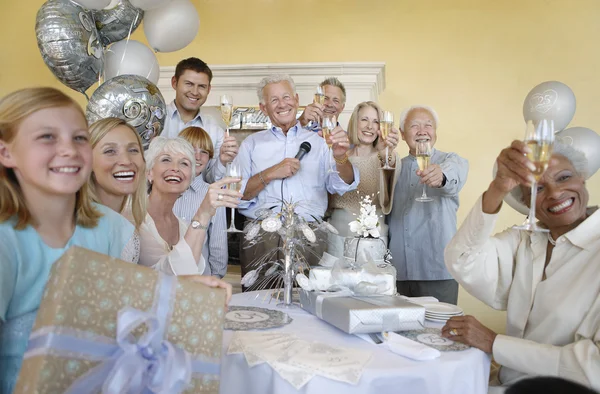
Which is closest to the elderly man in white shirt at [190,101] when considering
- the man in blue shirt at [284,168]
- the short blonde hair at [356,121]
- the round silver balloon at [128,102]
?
the man in blue shirt at [284,168]

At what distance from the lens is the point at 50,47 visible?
3180 millimetres

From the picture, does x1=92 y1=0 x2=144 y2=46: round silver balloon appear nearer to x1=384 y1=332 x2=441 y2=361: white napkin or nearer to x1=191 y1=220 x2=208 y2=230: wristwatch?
x1=191 y1=220 x2=208 y2=230: wristwatch

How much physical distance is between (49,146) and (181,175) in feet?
4.13

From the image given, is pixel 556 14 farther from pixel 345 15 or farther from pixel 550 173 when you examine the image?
pixel 550 173

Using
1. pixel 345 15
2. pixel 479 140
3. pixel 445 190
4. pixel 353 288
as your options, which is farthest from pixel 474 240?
pixel 345 15

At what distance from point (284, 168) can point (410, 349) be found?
187 centimetres

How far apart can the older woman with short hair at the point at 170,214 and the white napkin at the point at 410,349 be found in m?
0.86

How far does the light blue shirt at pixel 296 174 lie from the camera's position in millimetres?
3277

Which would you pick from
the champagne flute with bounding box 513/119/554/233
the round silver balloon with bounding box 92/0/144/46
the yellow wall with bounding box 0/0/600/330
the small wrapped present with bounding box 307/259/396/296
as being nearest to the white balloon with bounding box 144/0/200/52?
the round silver balloon with bounding box 92/0/144/46

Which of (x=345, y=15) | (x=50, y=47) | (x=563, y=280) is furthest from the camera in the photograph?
(x=345, y=15)

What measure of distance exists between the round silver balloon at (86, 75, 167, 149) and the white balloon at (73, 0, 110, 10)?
0.47m

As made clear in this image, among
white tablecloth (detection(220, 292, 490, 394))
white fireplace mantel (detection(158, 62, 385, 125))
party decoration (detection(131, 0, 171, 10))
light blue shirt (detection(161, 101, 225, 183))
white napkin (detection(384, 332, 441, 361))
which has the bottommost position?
white tablecloth (detection(220, 292, 490, 394))

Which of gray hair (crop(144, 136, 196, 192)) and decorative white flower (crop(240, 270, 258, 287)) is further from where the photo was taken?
gray hair (crop(144, 136, 196, 192))

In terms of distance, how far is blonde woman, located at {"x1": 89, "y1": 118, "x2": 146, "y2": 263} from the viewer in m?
1.94
